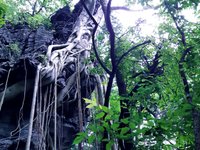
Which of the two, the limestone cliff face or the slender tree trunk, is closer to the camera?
the slender tree trunk

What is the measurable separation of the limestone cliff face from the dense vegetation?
0.46 meters

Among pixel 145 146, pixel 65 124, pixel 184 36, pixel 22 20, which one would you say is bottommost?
pixel 145 146

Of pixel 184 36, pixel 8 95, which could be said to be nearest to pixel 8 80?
pixel 8 95

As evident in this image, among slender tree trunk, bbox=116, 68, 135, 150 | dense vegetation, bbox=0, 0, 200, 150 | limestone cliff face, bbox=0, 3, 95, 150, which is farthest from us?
limestone cliff face, bbox=0, 3, 95, 150

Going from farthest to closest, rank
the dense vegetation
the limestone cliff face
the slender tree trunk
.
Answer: the limestone cliff face
the slender tree trunk
the dense vegetation

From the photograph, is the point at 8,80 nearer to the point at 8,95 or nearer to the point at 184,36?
the point at 8,95

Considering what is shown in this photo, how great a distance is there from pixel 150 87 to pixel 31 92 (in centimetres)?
186

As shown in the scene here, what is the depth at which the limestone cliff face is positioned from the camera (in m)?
3.03

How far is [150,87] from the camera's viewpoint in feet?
6.44

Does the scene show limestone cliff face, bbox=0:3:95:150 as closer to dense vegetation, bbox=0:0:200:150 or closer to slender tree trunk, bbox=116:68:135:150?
dense vegetation, bbox=0:0:200:150

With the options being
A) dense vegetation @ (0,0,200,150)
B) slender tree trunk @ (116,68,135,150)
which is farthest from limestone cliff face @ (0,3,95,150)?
slender tree trunk @ (116,68,135,150)

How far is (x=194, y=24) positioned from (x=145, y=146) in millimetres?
1561

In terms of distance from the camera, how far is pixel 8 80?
3.12 m

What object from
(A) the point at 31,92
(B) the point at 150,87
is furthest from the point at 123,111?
(A) the point at 31,92
